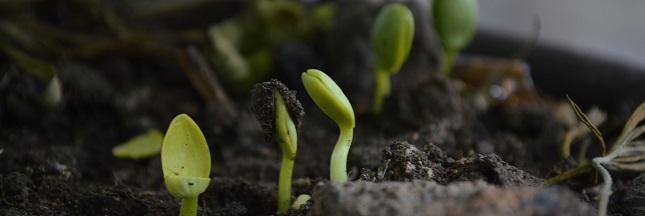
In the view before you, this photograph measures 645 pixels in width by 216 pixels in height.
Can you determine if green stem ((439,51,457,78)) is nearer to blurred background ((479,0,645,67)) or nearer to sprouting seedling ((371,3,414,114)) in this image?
sprouting seedling ((371,3,414,114))

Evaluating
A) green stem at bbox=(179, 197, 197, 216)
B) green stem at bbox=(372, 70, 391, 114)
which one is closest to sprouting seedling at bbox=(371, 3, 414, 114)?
green stem at bbox=(372, 70, 391, 114)

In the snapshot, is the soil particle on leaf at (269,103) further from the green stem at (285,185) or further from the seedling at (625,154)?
the seedling at (625,154)

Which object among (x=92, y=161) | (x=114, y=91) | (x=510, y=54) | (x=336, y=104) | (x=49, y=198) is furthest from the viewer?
(x=510, y=54)

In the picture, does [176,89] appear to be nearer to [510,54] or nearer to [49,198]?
[49,198]

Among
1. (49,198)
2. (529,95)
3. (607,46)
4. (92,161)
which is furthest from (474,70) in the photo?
(607,46)

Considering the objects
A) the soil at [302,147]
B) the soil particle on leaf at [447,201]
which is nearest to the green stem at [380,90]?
the soil at [302,147]

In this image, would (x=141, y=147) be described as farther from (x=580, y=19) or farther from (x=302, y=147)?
(x=580, y=19)
